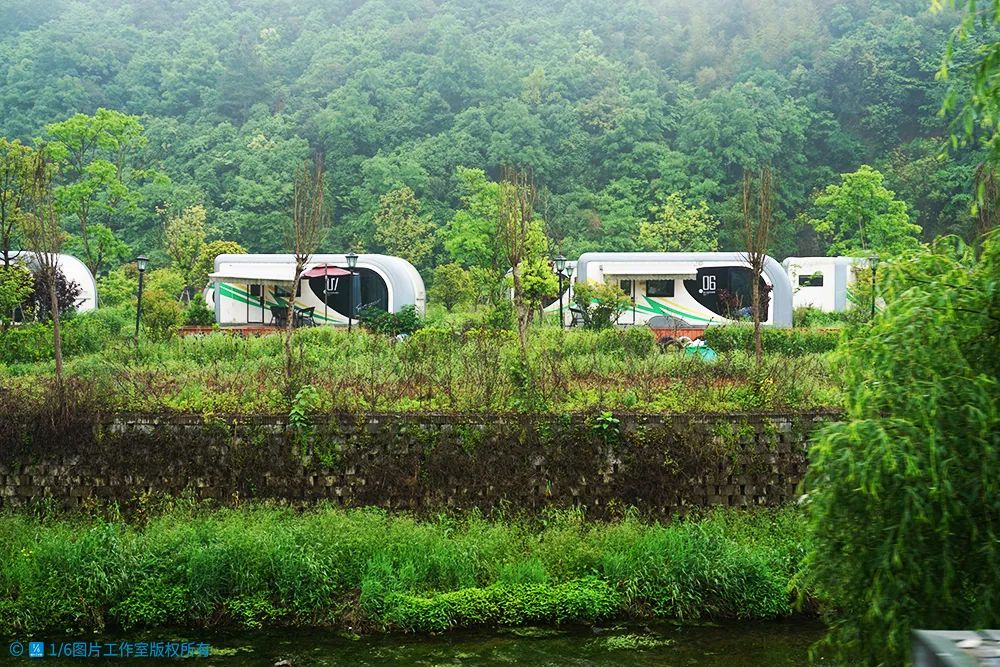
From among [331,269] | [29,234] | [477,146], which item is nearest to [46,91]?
[477,146]

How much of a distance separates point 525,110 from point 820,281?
30.9 metres

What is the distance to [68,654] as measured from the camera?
9.31 meters

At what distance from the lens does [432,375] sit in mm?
13734

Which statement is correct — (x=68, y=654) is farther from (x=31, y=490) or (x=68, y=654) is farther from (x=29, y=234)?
(x=29, y=234)

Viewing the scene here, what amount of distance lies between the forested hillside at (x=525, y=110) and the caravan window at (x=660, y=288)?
59.3 feet

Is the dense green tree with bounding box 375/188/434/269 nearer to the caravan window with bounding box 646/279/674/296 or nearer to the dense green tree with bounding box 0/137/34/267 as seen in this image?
the caravan window with bounding box 646/279/674/296

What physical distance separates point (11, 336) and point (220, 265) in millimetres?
10552

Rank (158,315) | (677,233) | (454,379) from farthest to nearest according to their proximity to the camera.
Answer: (677,233), (158,315), (454,379)

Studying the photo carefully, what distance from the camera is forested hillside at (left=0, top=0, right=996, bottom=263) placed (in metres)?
52.6

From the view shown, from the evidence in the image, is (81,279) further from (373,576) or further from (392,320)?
(373,576)

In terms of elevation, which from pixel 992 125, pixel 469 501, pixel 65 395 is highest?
pixel 992 125

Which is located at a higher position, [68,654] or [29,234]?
[29,234]

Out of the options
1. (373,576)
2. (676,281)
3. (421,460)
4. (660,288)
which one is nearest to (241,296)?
(660,288)

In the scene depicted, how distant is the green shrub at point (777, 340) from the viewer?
1988 cm
